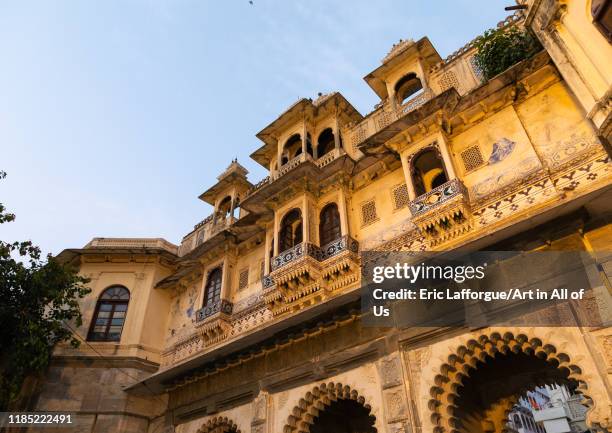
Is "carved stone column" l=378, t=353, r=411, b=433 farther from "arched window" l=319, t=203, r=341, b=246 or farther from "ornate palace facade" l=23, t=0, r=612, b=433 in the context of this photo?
"arched window" l=319, t=203, r=341, b=246

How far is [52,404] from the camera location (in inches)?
455

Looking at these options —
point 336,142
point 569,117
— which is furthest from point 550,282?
point 336,142

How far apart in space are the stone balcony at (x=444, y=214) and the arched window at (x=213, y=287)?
6803 millimetres

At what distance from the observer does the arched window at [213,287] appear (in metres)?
12.8

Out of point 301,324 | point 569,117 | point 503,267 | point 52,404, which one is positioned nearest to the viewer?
point 503,267

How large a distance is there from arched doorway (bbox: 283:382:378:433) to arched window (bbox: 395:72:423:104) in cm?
750

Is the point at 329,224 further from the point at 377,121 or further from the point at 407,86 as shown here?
the point at 407,86

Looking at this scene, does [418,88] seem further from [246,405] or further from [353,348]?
[246,405]

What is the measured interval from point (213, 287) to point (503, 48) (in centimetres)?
999

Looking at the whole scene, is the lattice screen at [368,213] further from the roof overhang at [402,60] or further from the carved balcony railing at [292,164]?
the roof overhang at [402,60]

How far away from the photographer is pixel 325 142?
13.0 metres

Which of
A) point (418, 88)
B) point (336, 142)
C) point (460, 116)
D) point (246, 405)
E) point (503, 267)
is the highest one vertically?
point (418, 88)

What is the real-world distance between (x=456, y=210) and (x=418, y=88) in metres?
5.08

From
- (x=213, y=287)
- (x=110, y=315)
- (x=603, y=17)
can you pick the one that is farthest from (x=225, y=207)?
(x=603, y=17)
